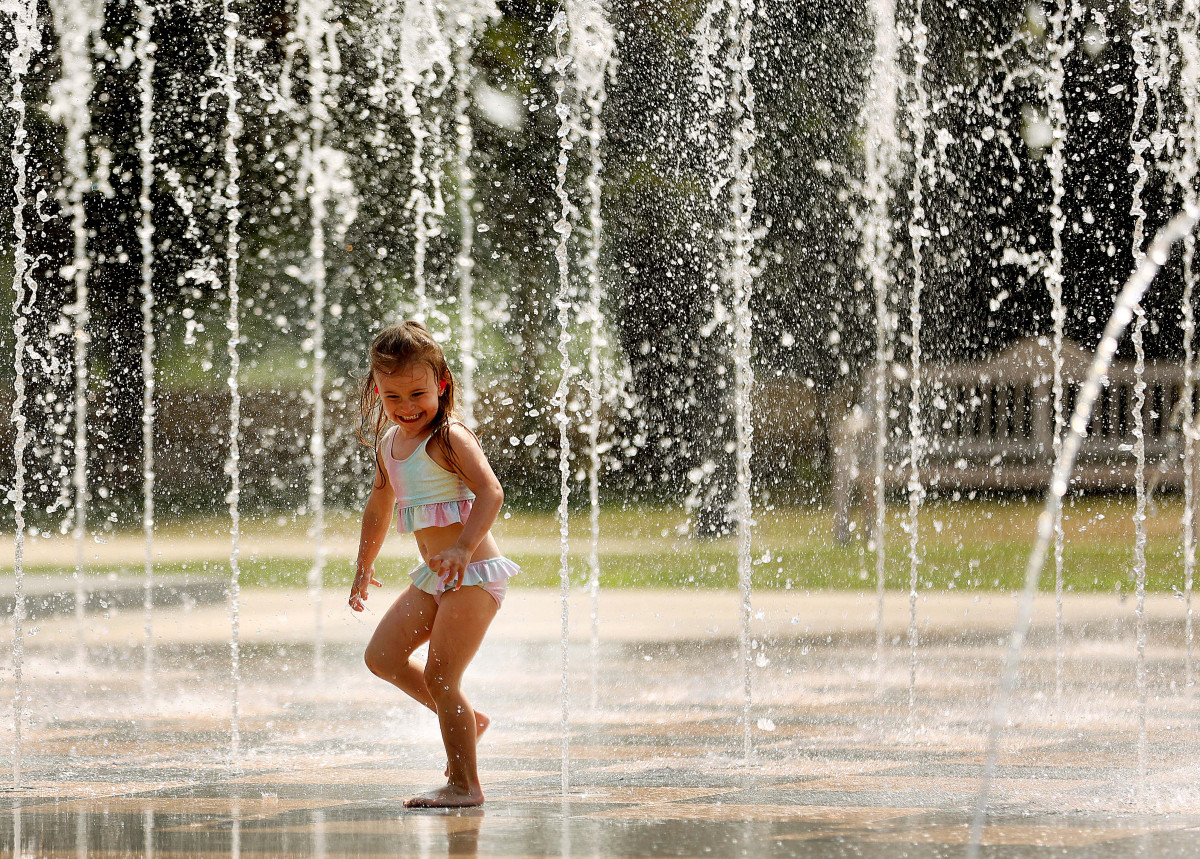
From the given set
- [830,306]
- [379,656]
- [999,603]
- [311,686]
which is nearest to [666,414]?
[830,306]

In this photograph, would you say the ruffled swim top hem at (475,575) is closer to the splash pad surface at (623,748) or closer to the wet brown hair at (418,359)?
the wet brown hair at (418,359)

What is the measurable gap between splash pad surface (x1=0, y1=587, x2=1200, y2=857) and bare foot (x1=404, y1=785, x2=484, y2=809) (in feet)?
0.12

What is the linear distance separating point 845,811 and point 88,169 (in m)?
11.4

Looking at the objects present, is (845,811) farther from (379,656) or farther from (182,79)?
(182,79)

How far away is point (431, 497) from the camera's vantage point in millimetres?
3346

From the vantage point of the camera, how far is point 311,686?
17.7 feet

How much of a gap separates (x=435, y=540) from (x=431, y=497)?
10 cm

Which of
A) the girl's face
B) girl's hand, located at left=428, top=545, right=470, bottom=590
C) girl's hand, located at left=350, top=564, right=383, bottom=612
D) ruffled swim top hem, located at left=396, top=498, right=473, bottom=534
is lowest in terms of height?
girl's hand, located at left=350, top=564, right=383, bottom=612

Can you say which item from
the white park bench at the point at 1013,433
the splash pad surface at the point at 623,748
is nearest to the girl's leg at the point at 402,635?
the splash pad surface at the point at 623,748

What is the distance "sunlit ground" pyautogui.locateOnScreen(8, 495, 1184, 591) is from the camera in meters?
9.71

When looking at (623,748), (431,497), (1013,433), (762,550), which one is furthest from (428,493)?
(1013,433)

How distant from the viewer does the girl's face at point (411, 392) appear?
130 inches

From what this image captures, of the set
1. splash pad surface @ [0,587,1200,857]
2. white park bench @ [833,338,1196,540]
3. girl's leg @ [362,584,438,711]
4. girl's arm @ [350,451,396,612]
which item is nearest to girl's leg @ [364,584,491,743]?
girl's leg @ [362,584,438,711]

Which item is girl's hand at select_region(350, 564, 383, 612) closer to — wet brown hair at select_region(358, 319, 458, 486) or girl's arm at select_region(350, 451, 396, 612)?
girl's arm at select_region(350, 451, 396, 612)
